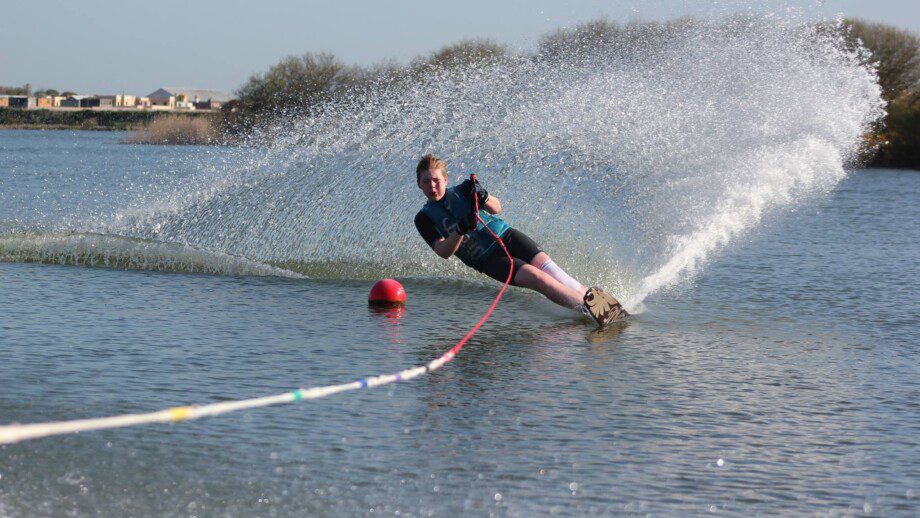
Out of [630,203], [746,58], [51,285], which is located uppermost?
[746,58]

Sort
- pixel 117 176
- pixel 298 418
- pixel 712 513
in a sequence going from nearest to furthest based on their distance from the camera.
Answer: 1. pixel 712 513
2. pixel 298 418
3. pixel 117 176

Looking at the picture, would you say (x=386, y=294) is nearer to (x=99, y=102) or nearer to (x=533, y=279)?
(x=533, y=279)

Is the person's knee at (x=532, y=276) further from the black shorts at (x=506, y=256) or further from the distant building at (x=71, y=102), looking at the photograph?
the distant building at (x=71, y=102)

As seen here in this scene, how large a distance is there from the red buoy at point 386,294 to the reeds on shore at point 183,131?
129 ft

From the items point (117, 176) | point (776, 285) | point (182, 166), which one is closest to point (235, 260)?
point (776, 285)

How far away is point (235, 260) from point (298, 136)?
2.78 meters

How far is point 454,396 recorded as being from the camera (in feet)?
19.2

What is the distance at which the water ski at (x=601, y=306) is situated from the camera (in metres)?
8.04

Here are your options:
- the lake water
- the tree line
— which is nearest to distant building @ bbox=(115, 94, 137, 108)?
the tree line

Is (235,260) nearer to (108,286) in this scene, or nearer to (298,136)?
(108,286)

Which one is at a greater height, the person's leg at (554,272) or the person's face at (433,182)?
the person's face at (433,182)

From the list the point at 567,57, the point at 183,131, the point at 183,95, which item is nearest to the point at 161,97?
the point at 183,95

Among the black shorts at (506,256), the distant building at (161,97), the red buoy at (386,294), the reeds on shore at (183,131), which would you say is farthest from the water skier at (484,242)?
the distant building at (161,97)

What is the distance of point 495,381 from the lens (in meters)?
6.27
